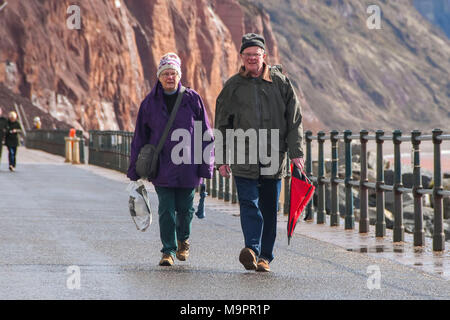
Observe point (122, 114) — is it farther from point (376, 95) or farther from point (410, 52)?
point (410, 52)

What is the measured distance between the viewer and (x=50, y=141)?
47406mm

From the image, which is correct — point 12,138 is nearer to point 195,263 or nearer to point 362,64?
point 195,263

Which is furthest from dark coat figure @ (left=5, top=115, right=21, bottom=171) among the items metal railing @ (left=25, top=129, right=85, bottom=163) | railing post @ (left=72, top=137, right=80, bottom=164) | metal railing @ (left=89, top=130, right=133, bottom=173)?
metal railing @ (left=25, top=129, right=85, bottom=163)

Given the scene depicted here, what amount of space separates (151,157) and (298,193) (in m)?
1.33

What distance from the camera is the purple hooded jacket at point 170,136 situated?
30.7ft

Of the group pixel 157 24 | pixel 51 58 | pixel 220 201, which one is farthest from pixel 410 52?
pixel 220 201

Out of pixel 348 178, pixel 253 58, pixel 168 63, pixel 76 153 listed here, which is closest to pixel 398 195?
pixel 348 178

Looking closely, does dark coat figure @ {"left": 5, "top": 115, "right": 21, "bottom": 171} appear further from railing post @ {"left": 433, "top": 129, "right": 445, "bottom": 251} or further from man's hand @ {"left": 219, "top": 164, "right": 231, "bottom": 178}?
man's hand @ {"left": 219, "top": 164, "right": 231, "bottom": 178}

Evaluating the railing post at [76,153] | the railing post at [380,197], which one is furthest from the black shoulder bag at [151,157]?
the railing post at [76,153]

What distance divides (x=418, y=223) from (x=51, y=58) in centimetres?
6651

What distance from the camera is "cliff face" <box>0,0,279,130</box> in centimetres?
7538

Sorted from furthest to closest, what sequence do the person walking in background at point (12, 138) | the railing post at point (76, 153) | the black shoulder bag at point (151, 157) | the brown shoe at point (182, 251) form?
1. the railing post at point (76, 153)
2. the person walking in background at point (12, 138)
3. the brown shoe at point (182, 251)
4. the black shoulder bag at point (151, 157)

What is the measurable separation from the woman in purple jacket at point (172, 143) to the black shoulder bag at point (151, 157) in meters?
0.05

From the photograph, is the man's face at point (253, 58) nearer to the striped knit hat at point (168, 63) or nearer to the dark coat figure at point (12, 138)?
the striped knit hat at point (168, 63)
